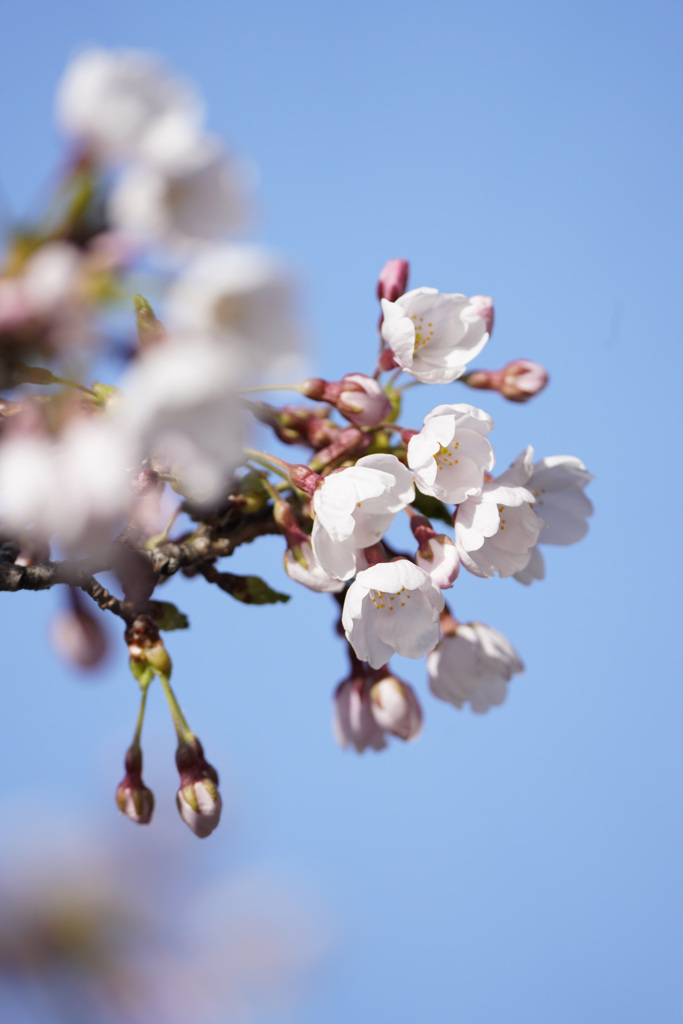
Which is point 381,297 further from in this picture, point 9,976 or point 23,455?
point 9,976

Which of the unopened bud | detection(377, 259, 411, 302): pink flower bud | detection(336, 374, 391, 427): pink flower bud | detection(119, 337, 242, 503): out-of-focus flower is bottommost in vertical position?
detection(119, 337, 242, 503): out-of-focus flower

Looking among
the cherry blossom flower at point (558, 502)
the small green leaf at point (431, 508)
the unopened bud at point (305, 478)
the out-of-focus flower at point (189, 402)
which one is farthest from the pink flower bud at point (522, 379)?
the out-of-focus flower at point (189, 402)

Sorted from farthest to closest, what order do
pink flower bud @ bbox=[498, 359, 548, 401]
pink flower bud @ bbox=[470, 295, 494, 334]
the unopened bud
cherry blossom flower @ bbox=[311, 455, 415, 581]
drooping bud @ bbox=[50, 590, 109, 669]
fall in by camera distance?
drooping bud @ bbox=[50, 590, 109, 669] < pink flower bud @ bbox=[498, 359, 548, 401] < pink flower bud @ bbox=[470, 295, 494, 334] < the unopened bud < cherry blossom flower @ bbox=[311, 455, 415, 581]

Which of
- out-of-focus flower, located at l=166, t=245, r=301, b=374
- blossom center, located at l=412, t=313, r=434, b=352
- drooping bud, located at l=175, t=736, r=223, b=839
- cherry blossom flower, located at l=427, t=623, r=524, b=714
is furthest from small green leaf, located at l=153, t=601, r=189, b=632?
out-of-focus flower, located at l=166, t=245, r=301, b=374

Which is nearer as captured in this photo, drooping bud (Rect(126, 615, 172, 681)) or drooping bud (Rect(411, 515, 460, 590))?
drooping bud (Rect(411, 515, 460, 590))

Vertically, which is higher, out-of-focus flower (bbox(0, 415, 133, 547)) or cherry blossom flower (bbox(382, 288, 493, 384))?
cherry blossom flower (bbox(382, 288, 493, 384))

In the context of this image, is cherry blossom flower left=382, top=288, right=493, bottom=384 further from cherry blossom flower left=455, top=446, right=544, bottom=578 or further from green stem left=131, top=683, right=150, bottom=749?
green stem left=131, top=683, right=150, bottom=749

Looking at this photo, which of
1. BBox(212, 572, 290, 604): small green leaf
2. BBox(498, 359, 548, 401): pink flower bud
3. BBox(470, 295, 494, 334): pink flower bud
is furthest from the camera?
BBox(498, 359, 548, 401): pink flower bud
